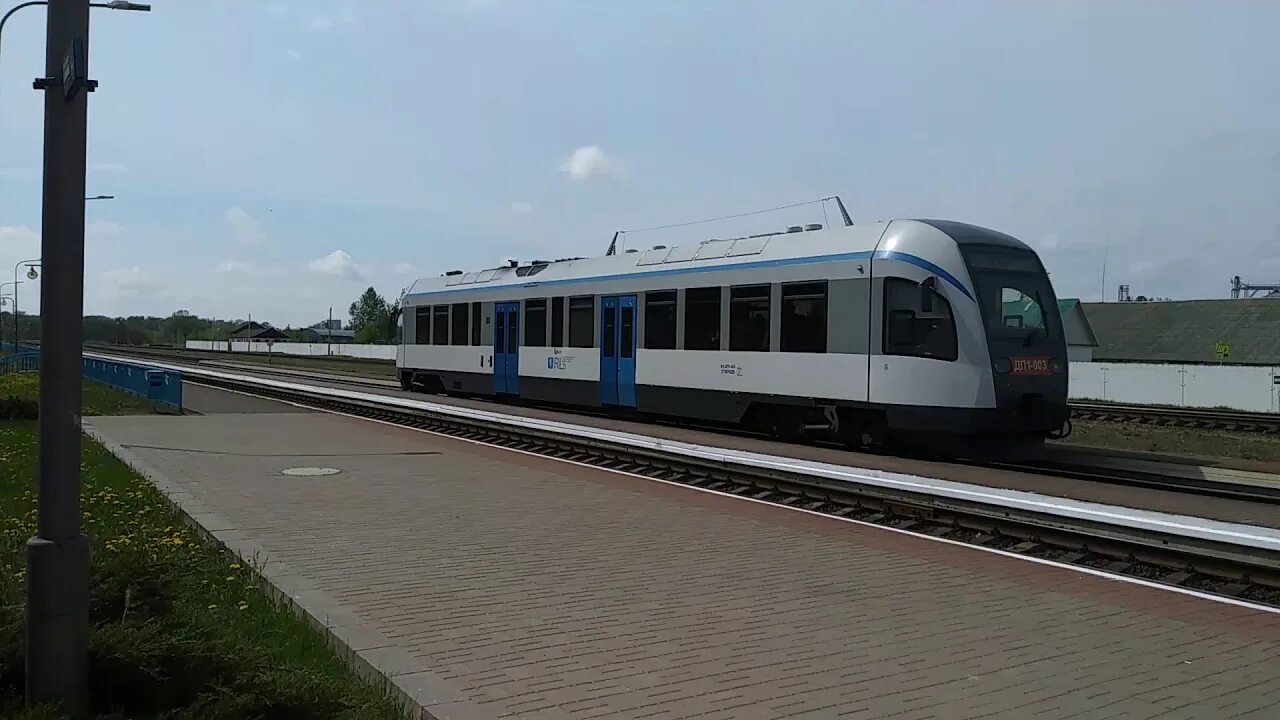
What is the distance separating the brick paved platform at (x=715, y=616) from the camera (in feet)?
17.4

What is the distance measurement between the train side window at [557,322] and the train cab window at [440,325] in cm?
590

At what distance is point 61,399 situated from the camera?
4.20 meters

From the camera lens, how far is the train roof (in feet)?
52.7

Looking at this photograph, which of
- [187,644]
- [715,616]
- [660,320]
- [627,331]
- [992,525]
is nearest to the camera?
[187,644]

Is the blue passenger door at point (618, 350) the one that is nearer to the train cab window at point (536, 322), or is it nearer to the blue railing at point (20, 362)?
the train cab window at point (536, 322)

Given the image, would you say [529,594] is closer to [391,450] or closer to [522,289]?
[391,450]

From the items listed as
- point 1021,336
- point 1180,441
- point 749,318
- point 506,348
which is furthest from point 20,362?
point 1180,441

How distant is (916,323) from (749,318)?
3722mm

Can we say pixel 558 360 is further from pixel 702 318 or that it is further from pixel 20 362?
pixel 20 362

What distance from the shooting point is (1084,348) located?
207ft

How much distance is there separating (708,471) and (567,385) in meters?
10.4

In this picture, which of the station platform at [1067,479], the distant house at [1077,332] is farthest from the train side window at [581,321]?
the distant house at [1077,332]

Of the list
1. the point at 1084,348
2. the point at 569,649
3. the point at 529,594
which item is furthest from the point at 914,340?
the point at 1084,348

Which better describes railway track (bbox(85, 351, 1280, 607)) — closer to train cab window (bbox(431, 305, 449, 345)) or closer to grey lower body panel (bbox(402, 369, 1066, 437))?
grey lower body panel (bbox(402, 369, 1066, 437))
